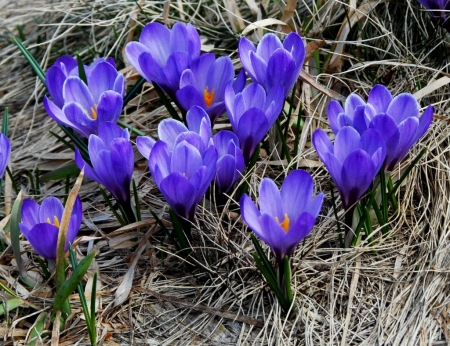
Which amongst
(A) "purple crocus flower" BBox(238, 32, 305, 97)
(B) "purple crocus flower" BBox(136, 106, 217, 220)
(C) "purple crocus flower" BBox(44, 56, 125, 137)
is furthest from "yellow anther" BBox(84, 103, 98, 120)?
(A) "purple crocus flower" BBox(238, 32, 305, 97)

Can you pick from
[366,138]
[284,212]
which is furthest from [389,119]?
[284,212]

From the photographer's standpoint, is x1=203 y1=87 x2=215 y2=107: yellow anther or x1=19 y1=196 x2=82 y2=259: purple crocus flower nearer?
x1=19 y1=196 x2=82 y2=259: purple crocus flower

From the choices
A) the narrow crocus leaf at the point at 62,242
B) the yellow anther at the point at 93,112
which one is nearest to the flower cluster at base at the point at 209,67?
the yellow anther at the point at 93,112

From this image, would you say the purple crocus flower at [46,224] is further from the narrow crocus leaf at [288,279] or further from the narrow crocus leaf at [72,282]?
the narrow crocus leaf at [288,279]

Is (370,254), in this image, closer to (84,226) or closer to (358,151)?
(358,151)

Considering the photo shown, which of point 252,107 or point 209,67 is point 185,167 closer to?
point 252,107

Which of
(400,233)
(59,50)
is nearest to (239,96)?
(400,233)

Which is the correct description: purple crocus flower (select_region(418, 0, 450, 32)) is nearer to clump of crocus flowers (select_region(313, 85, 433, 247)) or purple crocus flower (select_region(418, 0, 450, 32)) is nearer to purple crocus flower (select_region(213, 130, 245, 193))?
clump of crocus flowers (select_region(313, 85, 433, 247))
